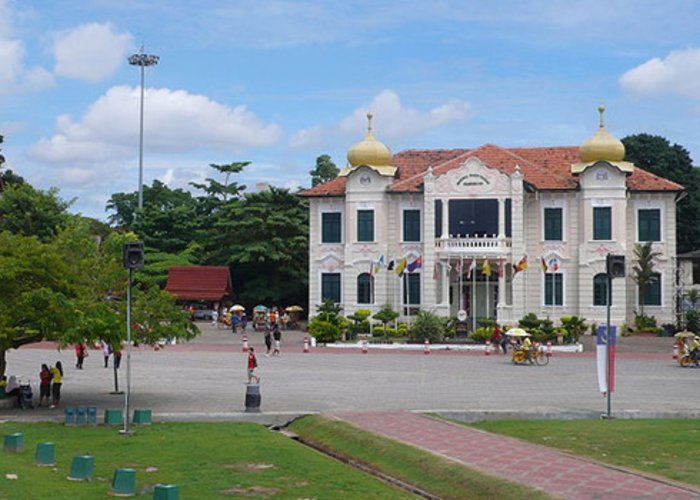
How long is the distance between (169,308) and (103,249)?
3.11m

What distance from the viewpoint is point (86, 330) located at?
86.6 feet

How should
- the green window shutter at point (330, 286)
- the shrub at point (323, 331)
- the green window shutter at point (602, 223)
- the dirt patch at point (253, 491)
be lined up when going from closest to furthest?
1. the dirt patch at point (253, 491)
2. the shrub at point (323, 331)
3. the green window shutter at point (602, 223)
4. the green window shutter at point (330, 286)

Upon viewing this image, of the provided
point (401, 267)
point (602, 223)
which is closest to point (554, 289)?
point (602, 223)

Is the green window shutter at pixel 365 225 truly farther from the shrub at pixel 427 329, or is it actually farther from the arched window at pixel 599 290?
the arched window at pixel 599 290

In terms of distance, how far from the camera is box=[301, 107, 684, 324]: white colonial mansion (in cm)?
5975

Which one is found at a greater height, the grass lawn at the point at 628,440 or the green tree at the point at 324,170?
the green tree at the point at 324,170

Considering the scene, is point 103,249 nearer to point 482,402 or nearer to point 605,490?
point 482,402

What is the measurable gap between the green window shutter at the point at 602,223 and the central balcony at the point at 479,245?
194 inches

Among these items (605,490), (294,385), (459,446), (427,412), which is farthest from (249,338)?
(605,490)

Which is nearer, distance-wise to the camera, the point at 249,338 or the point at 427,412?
the point at 427,412

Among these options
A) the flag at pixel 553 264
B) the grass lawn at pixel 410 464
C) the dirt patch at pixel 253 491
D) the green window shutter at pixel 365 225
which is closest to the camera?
the grass lawn at pixel 410 464

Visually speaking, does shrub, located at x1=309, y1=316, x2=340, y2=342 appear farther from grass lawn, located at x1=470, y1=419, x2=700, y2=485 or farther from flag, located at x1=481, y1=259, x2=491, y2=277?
grass lawn, located at x1=470, y1=419, x2=700, y2=485

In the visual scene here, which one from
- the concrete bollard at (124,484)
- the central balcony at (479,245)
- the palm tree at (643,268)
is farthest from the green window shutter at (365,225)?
the concrete bollard at (124,484)

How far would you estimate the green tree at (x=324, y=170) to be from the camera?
8906 centimetres
